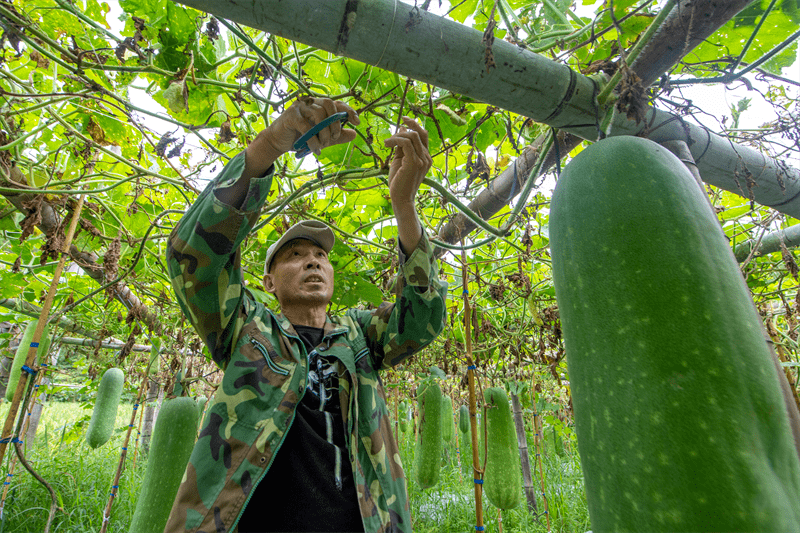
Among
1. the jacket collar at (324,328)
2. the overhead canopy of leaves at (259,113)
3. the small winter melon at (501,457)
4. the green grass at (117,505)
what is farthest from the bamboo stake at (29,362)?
the small winter melon at (501,457)

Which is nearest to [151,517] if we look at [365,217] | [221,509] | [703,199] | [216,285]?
[221,509]

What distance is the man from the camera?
115 cm

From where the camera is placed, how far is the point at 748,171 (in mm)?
1223

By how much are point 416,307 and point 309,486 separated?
2.08 feet

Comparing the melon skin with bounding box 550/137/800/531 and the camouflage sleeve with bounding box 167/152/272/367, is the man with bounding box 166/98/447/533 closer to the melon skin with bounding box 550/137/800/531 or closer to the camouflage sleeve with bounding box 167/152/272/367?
the camouflage sleeve with bounding box 167/152/272/367

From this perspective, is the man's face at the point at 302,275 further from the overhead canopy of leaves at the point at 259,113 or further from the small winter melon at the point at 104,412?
the small winter melon at the point at 104,412

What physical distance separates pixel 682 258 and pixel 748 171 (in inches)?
30.1

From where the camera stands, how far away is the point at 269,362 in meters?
1.33

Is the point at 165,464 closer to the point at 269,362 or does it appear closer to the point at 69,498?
the point at 269,362

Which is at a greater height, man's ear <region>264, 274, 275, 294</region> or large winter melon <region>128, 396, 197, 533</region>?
man's ear <region>264, 274, 275, 294</region>

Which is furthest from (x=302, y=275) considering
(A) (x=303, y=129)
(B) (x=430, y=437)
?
(B) (x=430, y=437)

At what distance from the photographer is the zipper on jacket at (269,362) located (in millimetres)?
1319

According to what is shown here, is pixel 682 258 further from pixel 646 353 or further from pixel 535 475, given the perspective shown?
pixel 535 475

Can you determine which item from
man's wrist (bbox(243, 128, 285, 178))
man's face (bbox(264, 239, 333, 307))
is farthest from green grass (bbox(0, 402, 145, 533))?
man's wrist (bbox(243, 128, 285, 178))
